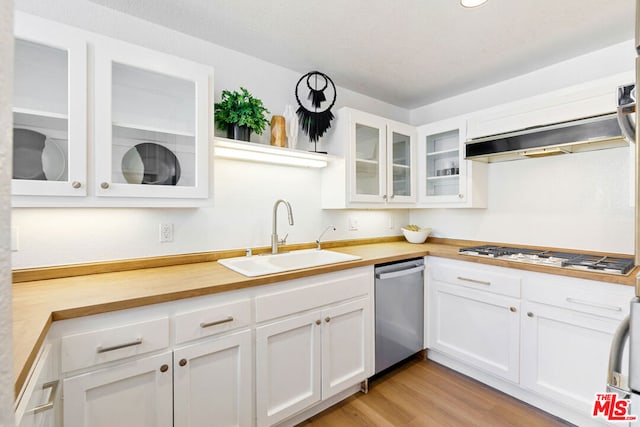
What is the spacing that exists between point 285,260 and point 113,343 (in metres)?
1.15

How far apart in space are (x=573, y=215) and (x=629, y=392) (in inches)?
80.1

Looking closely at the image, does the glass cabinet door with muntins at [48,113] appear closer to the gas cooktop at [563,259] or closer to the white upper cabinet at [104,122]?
the white upper cabinet at [104,122]

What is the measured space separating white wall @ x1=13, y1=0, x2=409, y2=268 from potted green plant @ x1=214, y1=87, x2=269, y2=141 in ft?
0.67

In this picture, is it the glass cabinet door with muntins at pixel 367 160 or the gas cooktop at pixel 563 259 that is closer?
the gas cooktop at pixel 563 259

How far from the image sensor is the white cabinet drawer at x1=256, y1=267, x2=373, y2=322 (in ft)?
4.94

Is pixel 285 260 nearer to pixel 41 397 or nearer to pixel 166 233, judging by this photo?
pixel 166 233

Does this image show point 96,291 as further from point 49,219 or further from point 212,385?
point 212,385

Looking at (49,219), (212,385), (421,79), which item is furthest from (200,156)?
(421,79)

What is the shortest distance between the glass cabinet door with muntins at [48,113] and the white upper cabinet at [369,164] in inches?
61.8

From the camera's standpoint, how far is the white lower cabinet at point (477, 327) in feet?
6.21

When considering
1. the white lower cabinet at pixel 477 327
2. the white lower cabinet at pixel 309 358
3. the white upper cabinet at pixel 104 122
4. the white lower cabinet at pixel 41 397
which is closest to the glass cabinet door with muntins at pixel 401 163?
the white lower cabinet at pixel 477 327

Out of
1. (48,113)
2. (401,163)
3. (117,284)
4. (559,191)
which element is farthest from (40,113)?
(559,191)

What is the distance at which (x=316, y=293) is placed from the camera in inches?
66.3

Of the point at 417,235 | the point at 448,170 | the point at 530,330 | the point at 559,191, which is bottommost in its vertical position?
the point at 530,330
